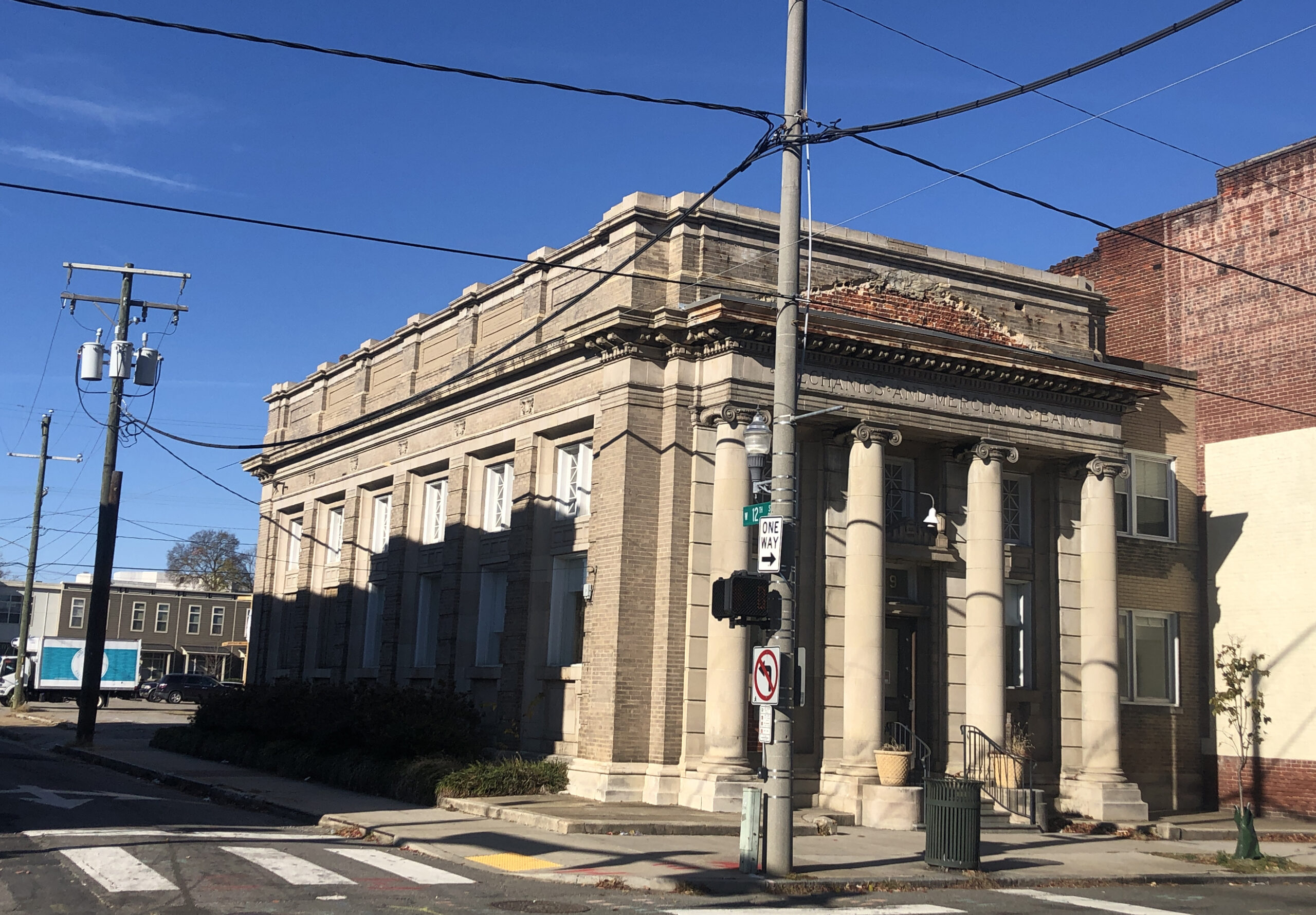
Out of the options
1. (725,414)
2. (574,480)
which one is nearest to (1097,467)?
(725,414)

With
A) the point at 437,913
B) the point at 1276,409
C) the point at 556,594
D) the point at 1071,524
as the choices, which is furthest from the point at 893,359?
the point at 437,913

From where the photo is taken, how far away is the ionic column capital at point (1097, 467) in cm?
2470

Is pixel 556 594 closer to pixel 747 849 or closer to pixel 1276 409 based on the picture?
pixel 747 849

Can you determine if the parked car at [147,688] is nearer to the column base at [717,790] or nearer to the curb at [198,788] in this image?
the curb at [198,788]

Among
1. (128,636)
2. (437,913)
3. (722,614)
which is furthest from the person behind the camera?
(128,636)

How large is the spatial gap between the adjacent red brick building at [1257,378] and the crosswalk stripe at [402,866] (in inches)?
741

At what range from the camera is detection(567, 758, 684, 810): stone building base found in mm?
20484

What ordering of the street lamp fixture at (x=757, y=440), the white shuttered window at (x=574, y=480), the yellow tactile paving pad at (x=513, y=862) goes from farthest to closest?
the white shuttered window at (x=574, y=480) → the street lamp fixture at (x=757, y=440) → the yellow tactile paving pad at (x=513, y=862)

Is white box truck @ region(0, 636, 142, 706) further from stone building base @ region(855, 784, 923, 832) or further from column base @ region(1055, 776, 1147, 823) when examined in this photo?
column base @ region(1055, 776, 1147, 823)

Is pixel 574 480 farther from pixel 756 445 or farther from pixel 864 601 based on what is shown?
pixel 756 445

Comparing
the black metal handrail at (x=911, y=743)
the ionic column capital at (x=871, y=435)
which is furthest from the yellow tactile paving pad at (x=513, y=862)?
the ionic column capital at (x=871, y=435)

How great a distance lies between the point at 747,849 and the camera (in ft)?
45.8

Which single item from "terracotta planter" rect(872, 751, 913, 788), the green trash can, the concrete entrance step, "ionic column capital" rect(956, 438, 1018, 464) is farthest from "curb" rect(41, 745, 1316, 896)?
"ionic column capital" rect(956, 438, 1018, 464)

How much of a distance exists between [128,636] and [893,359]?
69730 millimetres
